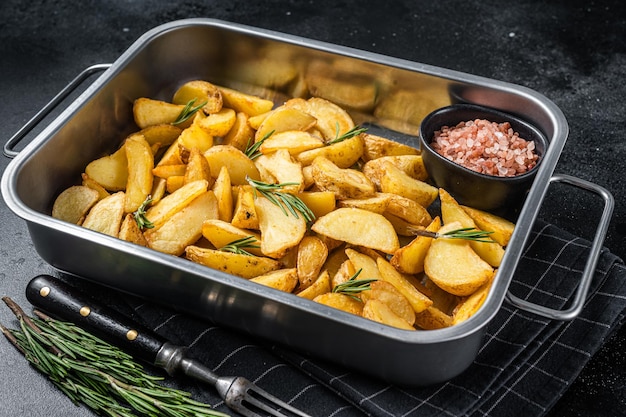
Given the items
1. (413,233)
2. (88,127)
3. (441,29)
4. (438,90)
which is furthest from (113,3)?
(413,233)

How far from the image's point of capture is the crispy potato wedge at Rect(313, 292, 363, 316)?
6.01 feet

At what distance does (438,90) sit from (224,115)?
2.21ft

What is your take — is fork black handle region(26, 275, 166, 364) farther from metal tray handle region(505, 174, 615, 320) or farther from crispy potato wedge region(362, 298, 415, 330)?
metal tray handle region(505, 174, 615, 320)

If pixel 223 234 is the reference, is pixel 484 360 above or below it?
below

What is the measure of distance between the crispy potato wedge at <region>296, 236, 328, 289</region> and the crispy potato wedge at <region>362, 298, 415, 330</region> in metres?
0.21

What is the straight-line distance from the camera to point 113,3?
3314 mm

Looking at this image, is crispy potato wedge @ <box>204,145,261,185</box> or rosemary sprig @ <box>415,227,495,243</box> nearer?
rosemary sprig @ <box>415,227,495,243</box>

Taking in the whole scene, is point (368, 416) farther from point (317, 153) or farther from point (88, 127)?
point (88, 127)

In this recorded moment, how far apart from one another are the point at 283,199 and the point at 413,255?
376mm

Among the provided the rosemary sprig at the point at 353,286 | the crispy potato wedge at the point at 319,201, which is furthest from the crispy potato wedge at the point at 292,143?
the rosemary sprig at the point at 353,286

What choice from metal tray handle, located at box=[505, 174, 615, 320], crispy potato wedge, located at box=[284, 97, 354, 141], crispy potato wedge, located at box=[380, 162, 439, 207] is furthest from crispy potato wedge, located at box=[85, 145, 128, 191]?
metal tray handle, located at box=[505, 174, 615, 320]

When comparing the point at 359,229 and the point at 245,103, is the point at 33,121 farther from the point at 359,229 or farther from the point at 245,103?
the point at 359,229

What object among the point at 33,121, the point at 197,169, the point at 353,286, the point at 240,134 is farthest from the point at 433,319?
the point at 33,121

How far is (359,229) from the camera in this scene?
2.00 meters
